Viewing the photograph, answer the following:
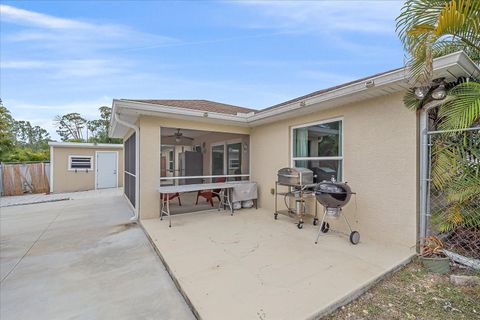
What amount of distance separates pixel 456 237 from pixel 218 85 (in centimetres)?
1180

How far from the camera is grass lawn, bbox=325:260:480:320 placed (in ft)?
7.40

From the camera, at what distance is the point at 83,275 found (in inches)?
128

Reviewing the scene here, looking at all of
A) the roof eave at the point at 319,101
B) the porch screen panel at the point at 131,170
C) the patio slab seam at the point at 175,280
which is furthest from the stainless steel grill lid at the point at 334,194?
the porch screen panel at the point at 131,170

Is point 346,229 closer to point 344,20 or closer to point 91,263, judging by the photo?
point 91,263

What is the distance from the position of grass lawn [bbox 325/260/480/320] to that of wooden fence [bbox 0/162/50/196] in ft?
53.1

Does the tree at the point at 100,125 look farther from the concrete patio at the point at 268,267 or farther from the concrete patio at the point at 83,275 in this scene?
the concrete patio at the point at 268,267

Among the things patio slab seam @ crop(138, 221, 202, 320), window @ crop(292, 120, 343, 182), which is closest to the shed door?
patio slab seam @ crop(138, 221, 202, 320)

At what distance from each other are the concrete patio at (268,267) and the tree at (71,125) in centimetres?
4133

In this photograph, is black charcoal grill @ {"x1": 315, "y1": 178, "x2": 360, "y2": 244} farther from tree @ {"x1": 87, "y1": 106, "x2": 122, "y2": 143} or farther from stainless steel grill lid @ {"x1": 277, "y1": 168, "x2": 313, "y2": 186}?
tree @ {"x1": 87, "y1": 106, "x2": 122, "y2": 143}

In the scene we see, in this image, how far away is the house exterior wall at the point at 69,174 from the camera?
1310 centimetres

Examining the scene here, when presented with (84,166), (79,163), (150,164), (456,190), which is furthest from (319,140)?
(79,163)

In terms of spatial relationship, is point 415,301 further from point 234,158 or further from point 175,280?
point 234,158

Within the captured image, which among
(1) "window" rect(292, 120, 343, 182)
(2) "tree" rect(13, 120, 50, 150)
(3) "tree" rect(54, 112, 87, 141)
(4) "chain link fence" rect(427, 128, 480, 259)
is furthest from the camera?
(2) "tree" rect(13, 120, 50, 150)

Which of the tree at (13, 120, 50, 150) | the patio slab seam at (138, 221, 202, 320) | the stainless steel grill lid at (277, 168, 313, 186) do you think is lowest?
the patio slab seam at (138, 221, 202, 320)
